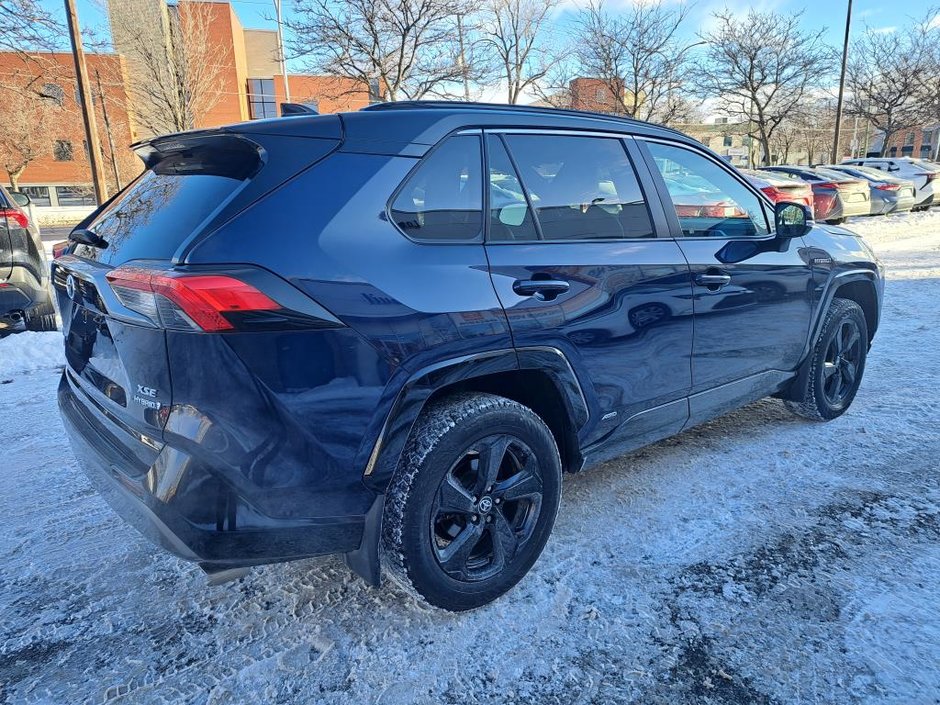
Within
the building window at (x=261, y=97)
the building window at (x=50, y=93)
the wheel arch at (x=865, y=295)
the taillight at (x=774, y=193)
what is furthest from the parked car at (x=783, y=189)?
the building window at (x=261, y=97)

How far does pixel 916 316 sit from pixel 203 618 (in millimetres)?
7428

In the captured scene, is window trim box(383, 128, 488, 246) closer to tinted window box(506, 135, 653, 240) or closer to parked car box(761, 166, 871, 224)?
tinted window box(506, 135, 653, 240)

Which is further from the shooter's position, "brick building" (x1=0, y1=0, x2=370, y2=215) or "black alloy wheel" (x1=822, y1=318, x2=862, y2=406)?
"brick building" (x1=0, y1=0, x2=370, y2=215)

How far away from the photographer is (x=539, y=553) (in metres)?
2.54

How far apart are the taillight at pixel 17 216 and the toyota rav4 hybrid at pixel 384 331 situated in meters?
4.20

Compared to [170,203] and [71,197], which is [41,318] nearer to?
[170,203]

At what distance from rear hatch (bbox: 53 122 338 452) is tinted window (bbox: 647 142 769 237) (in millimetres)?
1854

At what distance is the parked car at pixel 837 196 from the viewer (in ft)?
46.4

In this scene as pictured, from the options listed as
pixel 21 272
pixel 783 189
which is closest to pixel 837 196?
pixel 783 189

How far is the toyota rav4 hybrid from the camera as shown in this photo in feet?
5.98

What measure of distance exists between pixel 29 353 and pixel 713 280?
19.2 feet

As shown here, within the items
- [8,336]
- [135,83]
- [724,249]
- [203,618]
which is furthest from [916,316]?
[135,83]

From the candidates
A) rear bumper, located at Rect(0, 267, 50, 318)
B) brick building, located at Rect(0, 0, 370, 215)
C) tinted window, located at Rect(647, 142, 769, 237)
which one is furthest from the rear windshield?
brick building, located at Rect(0, 0, 370, 215)

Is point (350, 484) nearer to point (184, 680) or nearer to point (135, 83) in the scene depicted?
point (184, 680)
